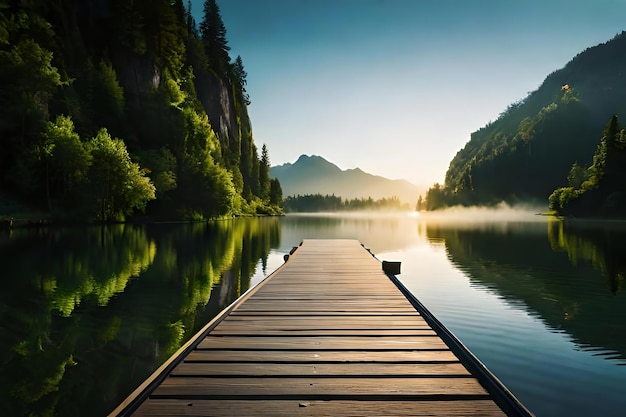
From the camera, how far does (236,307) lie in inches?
397

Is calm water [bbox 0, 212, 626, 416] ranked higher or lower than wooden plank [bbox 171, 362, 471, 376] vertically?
lower

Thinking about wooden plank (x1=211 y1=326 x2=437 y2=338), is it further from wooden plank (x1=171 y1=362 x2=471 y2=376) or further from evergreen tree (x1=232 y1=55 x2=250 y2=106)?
evergreen tree (x1=232 y1=55 x2=250 y2=106)

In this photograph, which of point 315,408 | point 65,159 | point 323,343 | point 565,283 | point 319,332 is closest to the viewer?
point 315,408

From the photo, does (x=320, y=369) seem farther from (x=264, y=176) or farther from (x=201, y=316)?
(x=264, y=176)

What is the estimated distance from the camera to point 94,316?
12.2 meters

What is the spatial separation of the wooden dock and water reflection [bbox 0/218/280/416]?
2295 millimetres

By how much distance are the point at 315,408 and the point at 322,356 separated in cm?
173

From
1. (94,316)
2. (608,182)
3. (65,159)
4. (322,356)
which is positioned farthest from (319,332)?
(608,182)

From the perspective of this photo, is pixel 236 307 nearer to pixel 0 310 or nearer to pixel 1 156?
pixel 0 310

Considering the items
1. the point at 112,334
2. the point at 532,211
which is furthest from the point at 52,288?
the point at 532,211

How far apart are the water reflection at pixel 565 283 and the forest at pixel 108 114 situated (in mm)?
40864

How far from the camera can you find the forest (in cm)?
4925

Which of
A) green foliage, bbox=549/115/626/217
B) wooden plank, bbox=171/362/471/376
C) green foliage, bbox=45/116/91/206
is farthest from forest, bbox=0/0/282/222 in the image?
green foliage, bbox=549/115/626/217

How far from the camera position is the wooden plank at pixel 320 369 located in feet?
18.8
